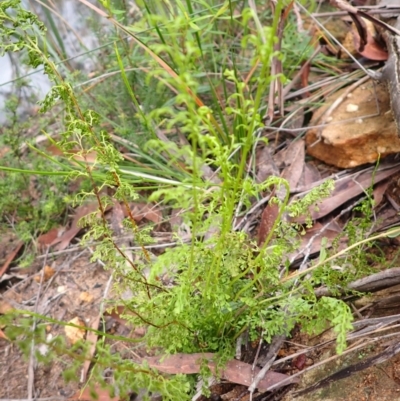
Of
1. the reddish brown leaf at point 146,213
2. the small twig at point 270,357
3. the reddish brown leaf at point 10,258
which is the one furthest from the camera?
the reddish brown leaf at point 10,258

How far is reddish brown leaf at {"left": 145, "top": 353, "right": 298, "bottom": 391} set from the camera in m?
1.31

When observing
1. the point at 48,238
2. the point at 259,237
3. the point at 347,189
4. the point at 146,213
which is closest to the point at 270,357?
the point at 259,237

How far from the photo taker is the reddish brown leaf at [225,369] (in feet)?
4.30

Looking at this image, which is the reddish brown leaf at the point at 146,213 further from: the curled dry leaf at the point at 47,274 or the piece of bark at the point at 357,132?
the piece of bark at the point at 357,132

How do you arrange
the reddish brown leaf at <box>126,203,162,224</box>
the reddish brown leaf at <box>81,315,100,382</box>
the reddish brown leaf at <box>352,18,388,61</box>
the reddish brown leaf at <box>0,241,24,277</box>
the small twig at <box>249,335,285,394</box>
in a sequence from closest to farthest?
the small twig at <box>249,335,285,394</box>, the reddish brown leaf at <box>81,315,100,382</box>, the reddish brown leaf at <box>352,18,388,61</box>, the reddish brown leaf at <box>126,203,162,224</box>, the reddish brown leaf at <box>0,241,24,277</box>

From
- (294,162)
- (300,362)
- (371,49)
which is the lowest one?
(300,362)

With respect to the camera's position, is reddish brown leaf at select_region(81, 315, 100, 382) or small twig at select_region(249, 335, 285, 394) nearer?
small twig at select_region(249, 335, 285, 394)

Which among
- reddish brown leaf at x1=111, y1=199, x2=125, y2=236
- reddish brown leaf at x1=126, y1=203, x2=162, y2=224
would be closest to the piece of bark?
reddish brown leaf at x1=126, y1=203, x2=162, y2=224

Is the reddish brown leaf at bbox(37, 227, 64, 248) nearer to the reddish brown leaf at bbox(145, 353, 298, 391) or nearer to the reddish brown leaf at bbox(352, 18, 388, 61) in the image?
the reddish brown leaf at bbox(145, 353, 298, 391)

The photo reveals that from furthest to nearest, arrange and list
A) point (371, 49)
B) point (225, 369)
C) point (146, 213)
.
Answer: point (146, 213) → point (371, 49) → point (225, 369)

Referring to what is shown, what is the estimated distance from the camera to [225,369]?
4.34 feet

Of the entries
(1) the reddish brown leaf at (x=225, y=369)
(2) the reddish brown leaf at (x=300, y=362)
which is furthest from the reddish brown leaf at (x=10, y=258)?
(2) the reddish brown leaf at (x=300, y=362)

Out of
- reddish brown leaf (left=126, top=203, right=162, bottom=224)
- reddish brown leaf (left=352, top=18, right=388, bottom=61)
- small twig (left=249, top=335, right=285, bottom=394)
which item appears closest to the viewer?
small twig (left=249, top=335, right=285, bottom=394)

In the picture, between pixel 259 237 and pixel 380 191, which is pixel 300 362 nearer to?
pixel 259 237
